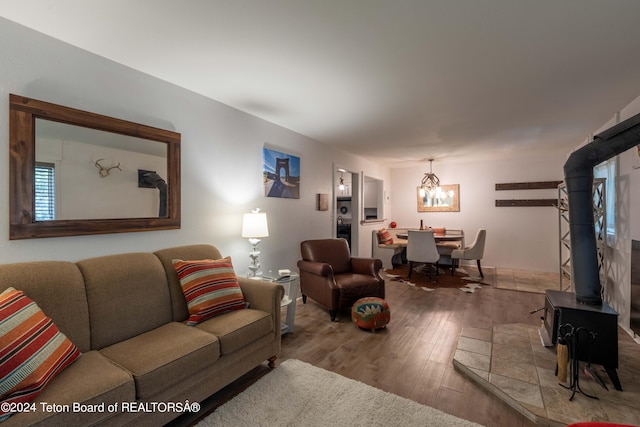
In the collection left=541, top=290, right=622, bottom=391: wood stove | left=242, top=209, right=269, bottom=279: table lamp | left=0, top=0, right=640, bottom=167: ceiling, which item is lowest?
left=541, top=290, right=622, bottom=391: wood stove

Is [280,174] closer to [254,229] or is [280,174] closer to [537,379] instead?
[254,229]

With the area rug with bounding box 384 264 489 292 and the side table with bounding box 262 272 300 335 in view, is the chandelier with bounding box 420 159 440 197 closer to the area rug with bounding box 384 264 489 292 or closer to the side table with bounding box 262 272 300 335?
the area rug with bounding box 384 264 489 292

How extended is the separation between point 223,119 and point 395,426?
9.70 feet

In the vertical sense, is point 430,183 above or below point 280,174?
above

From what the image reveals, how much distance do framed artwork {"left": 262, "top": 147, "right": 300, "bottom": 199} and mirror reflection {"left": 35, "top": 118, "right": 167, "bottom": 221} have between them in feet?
4.16

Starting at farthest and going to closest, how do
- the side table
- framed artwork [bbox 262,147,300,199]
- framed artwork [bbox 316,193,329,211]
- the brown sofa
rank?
1. framed artwork [bbox 316,193,329,211]
2. framed artwork [bbox 262,147,300,199]
3. the side table
4. the brown sofa

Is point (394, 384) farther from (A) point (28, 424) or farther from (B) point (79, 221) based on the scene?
(B) point (79, 221)

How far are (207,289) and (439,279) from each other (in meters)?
4.29

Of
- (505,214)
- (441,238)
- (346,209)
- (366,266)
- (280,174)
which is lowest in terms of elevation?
(366,266)

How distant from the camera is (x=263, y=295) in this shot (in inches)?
91.9

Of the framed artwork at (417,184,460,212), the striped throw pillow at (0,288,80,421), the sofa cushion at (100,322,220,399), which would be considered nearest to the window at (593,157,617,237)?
the framed artwork at (417,184,460,212)

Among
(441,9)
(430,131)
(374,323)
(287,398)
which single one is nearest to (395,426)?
(287,398)

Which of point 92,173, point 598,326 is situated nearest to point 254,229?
point 92,173

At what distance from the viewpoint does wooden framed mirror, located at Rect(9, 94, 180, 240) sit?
176cm
